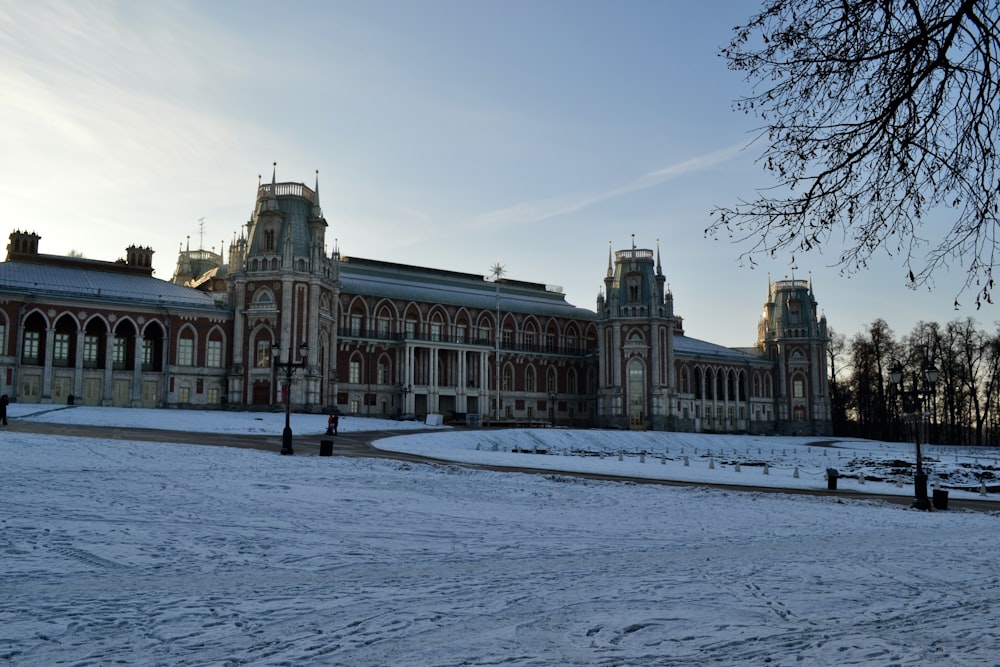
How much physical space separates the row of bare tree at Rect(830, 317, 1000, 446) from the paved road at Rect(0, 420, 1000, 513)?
5606cm

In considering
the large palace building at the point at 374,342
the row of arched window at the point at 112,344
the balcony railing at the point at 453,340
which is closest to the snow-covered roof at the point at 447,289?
the large palace building at the point at 374,342

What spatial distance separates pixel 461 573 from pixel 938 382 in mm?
82556

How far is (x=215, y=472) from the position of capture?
20.5 metres

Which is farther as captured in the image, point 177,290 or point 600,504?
point 177,290

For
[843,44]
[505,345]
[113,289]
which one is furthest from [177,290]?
[843,44]

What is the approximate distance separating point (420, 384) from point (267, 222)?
21.1 m

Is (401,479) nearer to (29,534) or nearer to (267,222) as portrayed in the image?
(29,534)

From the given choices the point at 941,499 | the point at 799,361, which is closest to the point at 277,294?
the point at 941,499

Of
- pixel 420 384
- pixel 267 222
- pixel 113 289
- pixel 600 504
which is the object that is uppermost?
pixel 267 222

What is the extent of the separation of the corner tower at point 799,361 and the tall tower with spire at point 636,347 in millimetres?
17956

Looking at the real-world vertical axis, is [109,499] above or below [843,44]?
below

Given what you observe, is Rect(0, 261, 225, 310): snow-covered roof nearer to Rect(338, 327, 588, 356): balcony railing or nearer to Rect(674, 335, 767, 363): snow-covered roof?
Rect(338, 327, 588, 356): balcony railing

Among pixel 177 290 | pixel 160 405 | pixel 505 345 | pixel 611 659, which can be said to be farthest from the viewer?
pixel 505 345

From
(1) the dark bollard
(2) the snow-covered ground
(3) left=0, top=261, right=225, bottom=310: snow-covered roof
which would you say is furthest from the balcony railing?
(1) the dark bollard
